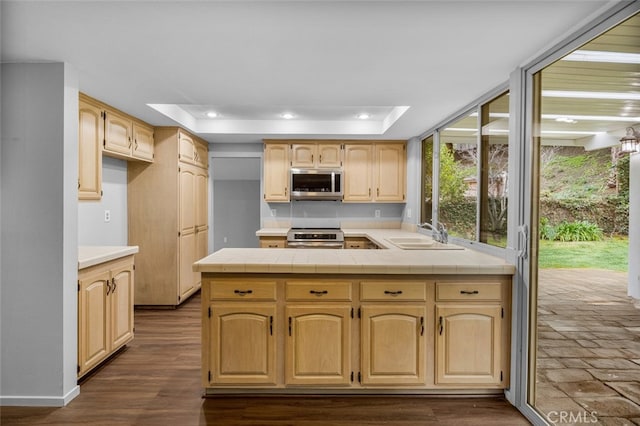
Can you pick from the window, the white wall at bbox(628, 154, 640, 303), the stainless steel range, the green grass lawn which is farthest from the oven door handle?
the white wall at bbox(628, 154, 640, 303)

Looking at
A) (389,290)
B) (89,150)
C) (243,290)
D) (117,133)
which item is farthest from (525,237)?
(117,133)

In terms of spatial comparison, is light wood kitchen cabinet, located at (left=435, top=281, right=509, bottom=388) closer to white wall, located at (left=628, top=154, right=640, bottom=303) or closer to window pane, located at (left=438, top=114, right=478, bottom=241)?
white wall, located at (left=628, top=154, right=640, bottom=303)

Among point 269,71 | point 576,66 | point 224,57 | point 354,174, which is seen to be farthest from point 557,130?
point 354,174

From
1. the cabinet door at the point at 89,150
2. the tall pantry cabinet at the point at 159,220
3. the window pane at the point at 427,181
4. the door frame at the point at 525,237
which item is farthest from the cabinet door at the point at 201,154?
the door frame at the point at 525,237

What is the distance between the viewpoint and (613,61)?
180cm

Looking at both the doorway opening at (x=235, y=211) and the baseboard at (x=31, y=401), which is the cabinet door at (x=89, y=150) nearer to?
the baseboard at (x=31, y=401)

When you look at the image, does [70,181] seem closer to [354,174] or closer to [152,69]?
[152,69]

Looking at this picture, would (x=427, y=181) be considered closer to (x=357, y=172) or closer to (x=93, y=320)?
(x=357, y=172)

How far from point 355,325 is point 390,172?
303cm

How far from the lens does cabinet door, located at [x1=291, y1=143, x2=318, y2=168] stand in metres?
4.86

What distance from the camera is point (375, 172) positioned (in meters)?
4.91

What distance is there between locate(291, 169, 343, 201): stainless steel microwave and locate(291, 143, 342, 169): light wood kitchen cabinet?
0.14 meters

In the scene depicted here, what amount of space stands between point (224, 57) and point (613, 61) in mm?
2087

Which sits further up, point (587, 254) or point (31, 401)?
point (587, 254)
